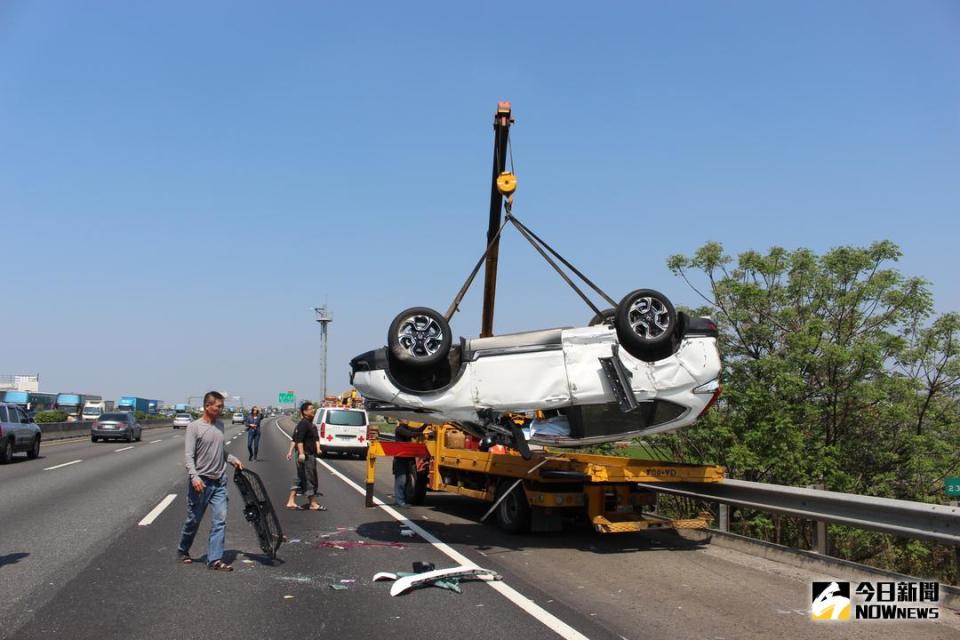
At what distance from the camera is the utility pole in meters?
10.8

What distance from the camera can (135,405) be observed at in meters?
93.3

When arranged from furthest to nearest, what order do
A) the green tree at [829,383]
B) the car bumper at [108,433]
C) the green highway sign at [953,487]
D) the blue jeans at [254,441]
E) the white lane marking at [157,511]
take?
the car bumper at [108,433], the blue jeans at [254,441], the green tree at [829,383], the white lane marking at [157,511], the green highway sign at [953,487]

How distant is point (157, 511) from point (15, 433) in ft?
40.4

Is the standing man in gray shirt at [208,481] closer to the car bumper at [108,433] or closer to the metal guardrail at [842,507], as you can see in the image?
the metal guardrail at [842,507]

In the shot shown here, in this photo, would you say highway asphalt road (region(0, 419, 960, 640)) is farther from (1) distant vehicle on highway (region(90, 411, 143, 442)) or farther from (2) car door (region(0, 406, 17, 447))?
(1) distant vehicle on highway (region(90, 411, 143, 442))

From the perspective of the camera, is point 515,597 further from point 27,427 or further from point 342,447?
point 27,427

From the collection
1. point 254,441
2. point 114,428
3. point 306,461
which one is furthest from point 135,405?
point 306,461

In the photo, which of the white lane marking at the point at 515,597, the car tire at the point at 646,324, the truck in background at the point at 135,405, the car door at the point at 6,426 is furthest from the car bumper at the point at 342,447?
the truck in background at the point at 135,405

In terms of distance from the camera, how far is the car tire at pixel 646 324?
813 centimetres

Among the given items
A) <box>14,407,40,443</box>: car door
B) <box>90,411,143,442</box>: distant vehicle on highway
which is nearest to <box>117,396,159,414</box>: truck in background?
<box>90,411,143,442</box>: distant vehicle on highway

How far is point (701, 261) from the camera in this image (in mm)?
22609

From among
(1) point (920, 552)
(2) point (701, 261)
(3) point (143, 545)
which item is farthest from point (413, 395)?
(2) point (701, 261)

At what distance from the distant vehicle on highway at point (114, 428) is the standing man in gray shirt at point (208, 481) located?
30306 mm

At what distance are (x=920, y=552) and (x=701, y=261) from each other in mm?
9649
